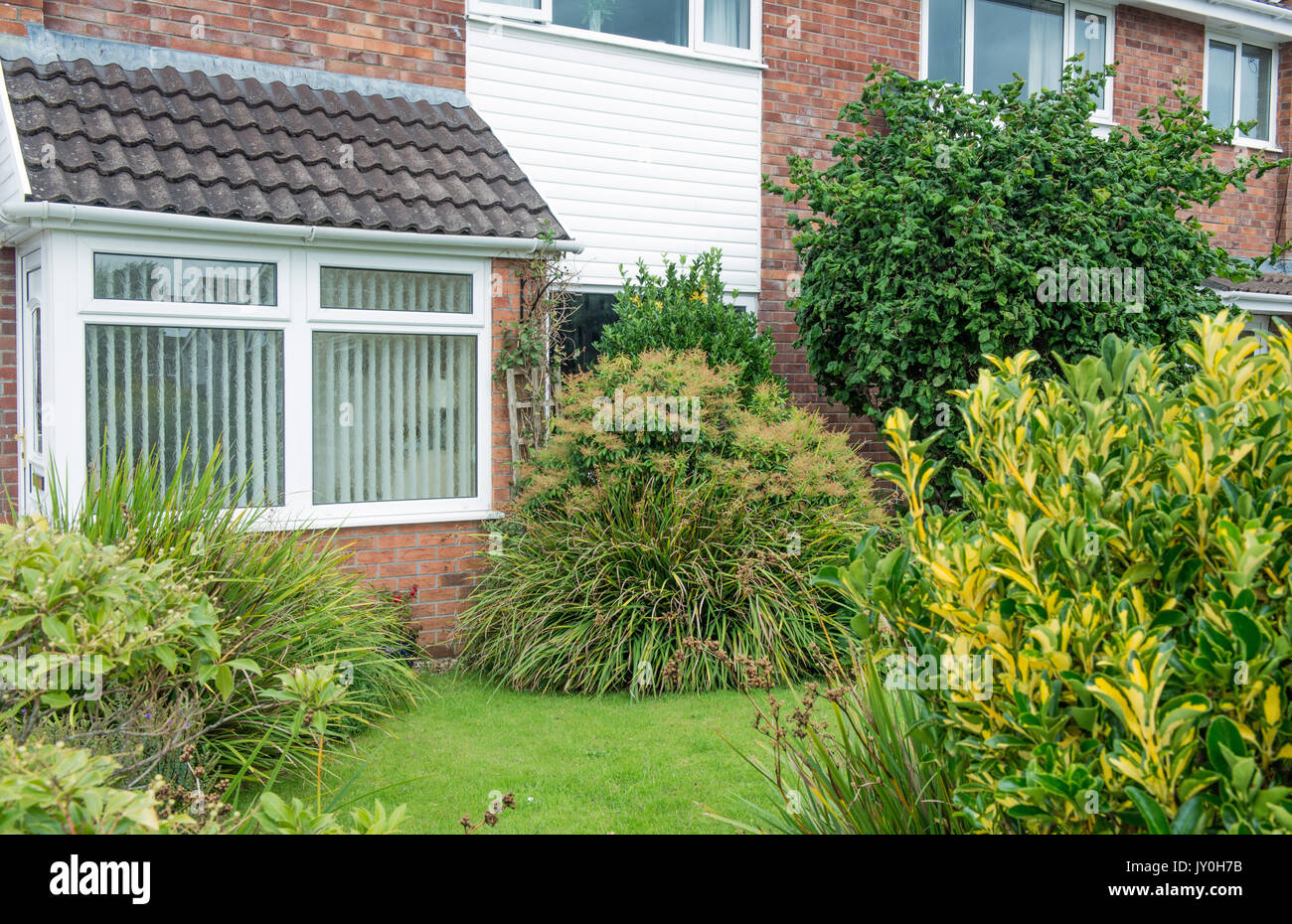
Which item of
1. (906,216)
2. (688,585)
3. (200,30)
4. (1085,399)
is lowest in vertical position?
(688,585)

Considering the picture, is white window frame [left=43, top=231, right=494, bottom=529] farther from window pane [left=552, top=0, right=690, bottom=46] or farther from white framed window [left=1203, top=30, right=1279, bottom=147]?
white framed window [left=1203, top=30, right=1279, bottom=147]

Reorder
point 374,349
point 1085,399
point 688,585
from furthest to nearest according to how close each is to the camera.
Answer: point 374,349, point 688,585, point 1085,399

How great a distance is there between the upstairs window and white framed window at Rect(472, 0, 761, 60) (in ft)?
23.2

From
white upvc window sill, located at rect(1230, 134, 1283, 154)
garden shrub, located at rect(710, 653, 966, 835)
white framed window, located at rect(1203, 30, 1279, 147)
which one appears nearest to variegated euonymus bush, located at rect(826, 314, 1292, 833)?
garden shrub, located at rect(710, 653, 966, 835)

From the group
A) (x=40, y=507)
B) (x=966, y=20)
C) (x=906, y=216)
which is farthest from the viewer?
(x=966, y=20)

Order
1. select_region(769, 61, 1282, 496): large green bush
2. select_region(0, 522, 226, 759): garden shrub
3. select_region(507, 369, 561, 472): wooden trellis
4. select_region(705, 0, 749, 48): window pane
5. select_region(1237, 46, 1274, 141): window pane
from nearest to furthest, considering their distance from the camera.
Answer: select_region(0, 522, 226, 759): garden shrub, select_region(507, 369, 561, 472): wooden trellis, select_region(769, 61, 1282, 496): large green bush, select_region(705, 0, 749, 48): window pane, select_region(1237, 46, 1274, 141): window pane

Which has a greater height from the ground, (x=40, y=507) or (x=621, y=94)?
(x=621, y=94)

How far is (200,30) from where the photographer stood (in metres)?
8.12

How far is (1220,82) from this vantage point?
13.9 meters

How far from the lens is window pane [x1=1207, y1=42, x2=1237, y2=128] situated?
541 inches

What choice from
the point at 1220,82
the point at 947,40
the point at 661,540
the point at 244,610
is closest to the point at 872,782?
the point at 244,610
